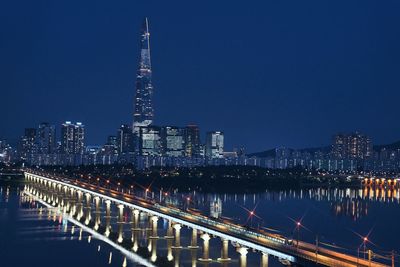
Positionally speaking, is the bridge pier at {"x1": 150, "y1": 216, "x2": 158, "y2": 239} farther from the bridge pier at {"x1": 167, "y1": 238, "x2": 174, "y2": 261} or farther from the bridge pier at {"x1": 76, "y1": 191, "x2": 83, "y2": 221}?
the bridge pier at {"x1": 76, "y1": 191, "x2": 83, "y2": 221}

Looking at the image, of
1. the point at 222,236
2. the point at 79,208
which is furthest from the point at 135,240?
the point at 79,208

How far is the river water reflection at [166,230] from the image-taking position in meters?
29.2

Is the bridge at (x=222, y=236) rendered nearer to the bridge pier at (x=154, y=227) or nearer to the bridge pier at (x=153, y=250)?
the bridge pier at (x=154, y=227)

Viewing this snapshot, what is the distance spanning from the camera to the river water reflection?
95.7ft

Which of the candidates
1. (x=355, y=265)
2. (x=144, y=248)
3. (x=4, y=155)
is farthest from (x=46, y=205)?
(x=4, y=155)

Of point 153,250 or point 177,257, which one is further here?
point 153,250

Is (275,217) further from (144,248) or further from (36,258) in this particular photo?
(36,258)

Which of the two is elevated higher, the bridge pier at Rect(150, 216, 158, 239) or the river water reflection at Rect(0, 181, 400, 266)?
the bridge pier at Rect(150, 216, 158, 239)

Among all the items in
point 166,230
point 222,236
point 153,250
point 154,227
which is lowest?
point 153,250

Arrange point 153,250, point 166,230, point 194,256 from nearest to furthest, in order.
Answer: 1. point 194,256
2. point 153,250
3. point 166,230

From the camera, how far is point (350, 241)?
35.5m

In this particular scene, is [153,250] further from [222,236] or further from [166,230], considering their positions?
[166,230]

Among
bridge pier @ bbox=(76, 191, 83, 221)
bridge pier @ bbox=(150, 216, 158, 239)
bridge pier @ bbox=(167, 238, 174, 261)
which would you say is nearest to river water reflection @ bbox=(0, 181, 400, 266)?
bridge pier @ bbox=(167, 238, 174, 261)

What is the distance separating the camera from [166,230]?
37781mm
